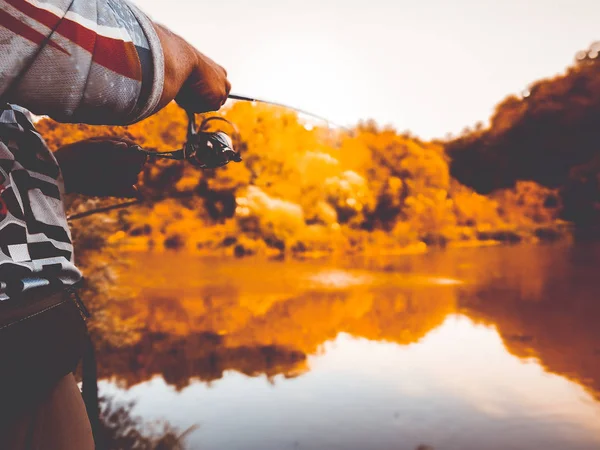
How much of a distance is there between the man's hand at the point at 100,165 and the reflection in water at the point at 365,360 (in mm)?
3326

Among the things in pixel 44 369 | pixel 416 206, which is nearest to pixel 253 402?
pixel 44 369

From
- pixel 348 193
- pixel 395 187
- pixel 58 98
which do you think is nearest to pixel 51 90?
pixel 58 98

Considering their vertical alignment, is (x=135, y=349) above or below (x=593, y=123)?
below

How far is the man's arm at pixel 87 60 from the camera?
2.69 feet

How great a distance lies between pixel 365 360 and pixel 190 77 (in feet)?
18.5

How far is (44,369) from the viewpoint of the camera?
3.23ft

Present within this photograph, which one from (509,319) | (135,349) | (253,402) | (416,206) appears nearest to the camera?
(253,402)

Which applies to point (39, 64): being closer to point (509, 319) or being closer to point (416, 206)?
point (509, 319)

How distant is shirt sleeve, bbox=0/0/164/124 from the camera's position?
818 millimetres

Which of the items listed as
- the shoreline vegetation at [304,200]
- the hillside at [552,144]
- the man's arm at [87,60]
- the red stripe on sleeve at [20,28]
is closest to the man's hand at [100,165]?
the man's arm at [87,60]

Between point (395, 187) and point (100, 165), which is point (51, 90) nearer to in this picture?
point (100, 165)

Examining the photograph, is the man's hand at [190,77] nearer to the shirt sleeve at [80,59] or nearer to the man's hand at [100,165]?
the shirt sleeve at [80,59]

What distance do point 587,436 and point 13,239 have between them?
4.52 metres

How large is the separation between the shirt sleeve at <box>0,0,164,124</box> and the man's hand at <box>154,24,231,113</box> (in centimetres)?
3
